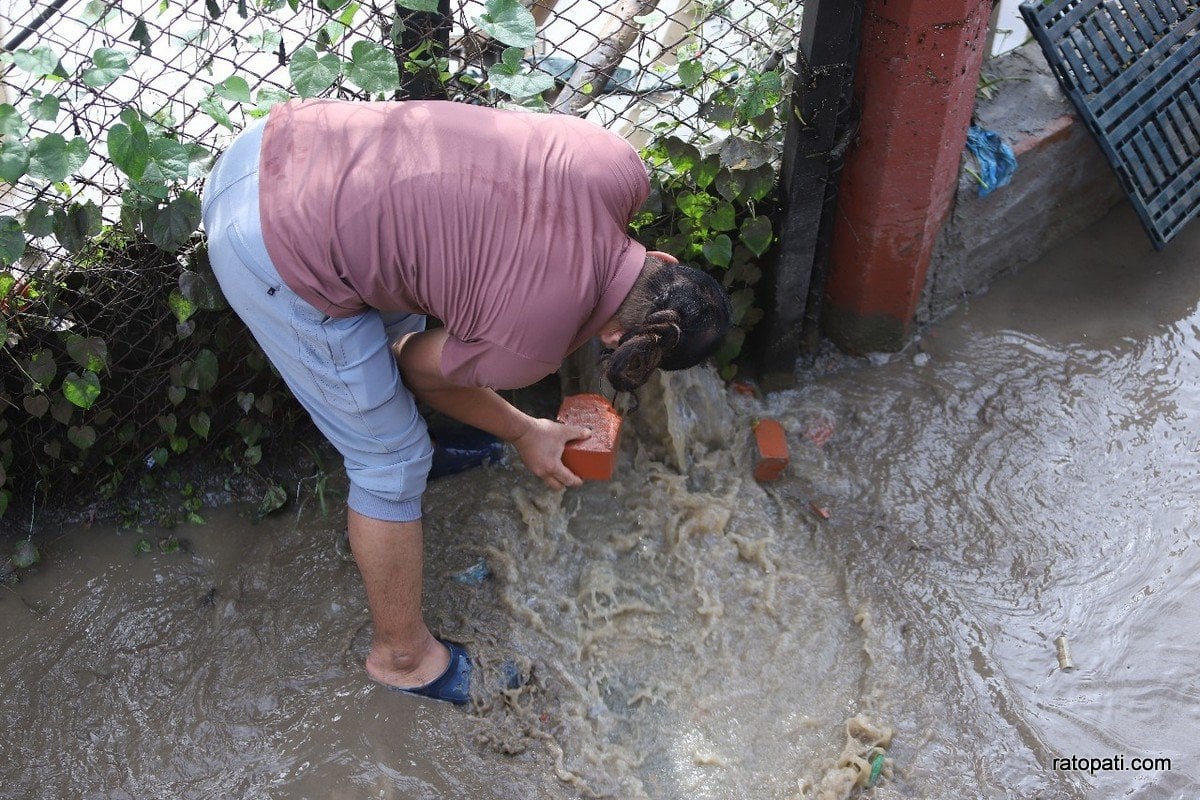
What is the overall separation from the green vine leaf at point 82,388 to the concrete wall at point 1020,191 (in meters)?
2.69

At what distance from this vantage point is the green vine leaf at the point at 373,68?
252cm

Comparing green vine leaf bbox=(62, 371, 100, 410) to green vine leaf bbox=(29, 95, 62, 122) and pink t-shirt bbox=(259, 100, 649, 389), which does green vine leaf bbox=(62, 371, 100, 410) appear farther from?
pink t-shirt bbox=(259, 100, 649, 389)

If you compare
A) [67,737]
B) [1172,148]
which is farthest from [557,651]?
[1172,148]

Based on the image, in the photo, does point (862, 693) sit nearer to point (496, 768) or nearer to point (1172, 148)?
point (496, 768)

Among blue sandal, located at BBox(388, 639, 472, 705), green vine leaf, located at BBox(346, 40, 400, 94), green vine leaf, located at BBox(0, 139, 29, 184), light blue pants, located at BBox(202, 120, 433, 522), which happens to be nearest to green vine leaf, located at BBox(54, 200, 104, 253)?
green vine leaf, located at BBox(0, 139, 29, 184)

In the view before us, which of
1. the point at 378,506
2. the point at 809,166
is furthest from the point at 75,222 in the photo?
the point at 809,166

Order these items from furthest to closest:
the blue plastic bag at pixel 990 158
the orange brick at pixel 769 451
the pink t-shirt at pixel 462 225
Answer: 1. the blue plastic bag at pixel 990 158
2. the orange brick at pixel 769 451
3. the pink t-shirt at pixel 462 225

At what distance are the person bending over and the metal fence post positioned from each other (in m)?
0.94

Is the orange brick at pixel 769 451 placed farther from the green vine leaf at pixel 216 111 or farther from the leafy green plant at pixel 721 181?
the green vine leaf at pixel 216 111

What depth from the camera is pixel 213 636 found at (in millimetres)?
2854

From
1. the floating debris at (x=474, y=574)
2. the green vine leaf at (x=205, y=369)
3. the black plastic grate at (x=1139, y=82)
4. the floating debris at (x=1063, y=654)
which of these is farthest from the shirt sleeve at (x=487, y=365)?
the black plastic grate at (x=1139, y=82)

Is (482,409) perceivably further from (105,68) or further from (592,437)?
(105,68)

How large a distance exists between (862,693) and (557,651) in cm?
83

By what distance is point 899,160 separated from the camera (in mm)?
3121
